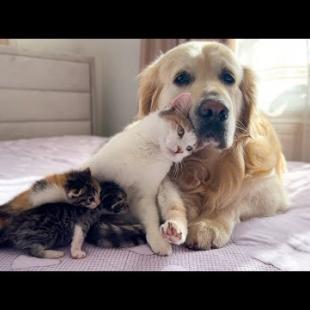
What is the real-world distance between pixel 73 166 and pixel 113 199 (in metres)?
1.18

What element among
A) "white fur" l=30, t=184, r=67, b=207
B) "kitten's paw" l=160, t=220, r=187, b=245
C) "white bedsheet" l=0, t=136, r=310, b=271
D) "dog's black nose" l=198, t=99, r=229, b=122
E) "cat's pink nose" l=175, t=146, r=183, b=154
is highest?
"dog's black nose" l=198, t=99, r=229, b=122

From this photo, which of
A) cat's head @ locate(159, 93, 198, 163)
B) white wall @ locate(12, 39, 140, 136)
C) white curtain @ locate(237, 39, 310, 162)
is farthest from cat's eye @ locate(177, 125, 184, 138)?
white wall @ locate(12, 39, 140, 136)

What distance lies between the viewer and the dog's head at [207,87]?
47.9 inches

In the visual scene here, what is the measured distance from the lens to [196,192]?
4.42 feet

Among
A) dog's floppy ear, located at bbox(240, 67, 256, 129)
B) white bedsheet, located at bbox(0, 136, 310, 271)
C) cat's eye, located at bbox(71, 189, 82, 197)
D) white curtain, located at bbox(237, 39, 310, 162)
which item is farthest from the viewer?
white curtain, located at bbox(237, 39, 310, 162)

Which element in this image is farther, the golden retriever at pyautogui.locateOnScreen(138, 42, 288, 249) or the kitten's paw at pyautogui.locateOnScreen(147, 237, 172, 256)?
the golden retriever at pyautogui.locateOnScreen(138, 42, 288, 249)

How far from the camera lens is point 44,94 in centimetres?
408

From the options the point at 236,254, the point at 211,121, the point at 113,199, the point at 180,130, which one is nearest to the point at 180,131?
the point at 180,130

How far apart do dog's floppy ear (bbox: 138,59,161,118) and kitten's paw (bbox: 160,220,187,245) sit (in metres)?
0.66

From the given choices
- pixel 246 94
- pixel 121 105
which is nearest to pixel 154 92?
pixel 246 94

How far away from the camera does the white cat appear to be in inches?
46.2

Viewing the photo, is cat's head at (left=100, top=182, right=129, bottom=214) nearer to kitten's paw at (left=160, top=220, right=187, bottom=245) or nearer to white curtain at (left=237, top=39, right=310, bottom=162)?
kitten's paw at (left=160, top=220, right=187, bottom=245)

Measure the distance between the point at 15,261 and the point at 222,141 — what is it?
0.76 m

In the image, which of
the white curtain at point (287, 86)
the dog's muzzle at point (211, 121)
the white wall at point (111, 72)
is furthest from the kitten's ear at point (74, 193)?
the white wall at point (111, 72)
